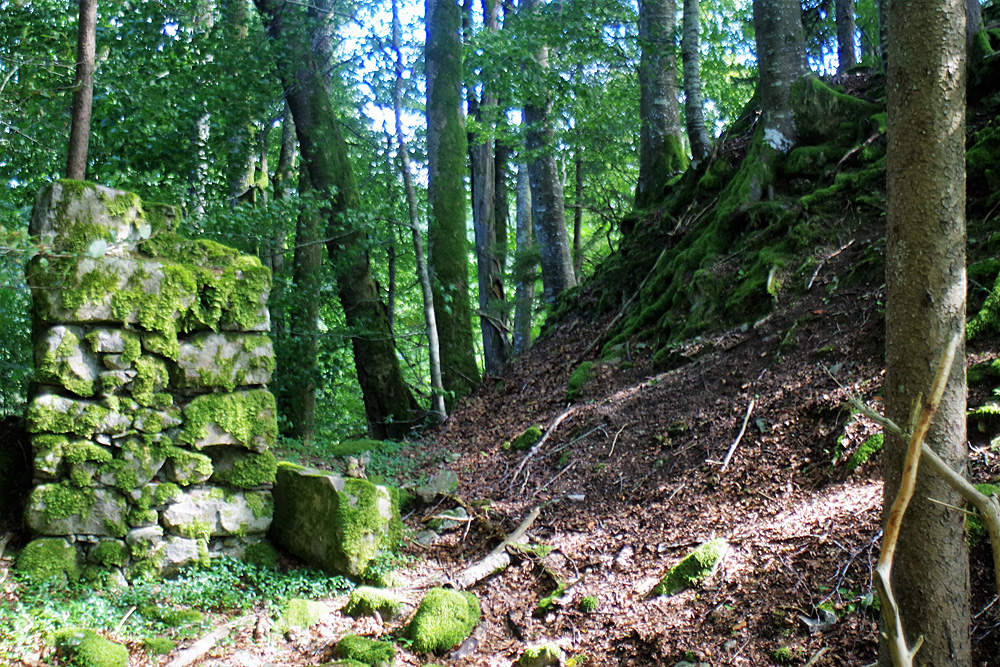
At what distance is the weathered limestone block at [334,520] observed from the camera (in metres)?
5.31

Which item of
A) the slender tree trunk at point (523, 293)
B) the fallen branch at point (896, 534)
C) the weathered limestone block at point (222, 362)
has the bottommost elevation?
the fallen branch at point (896, 534)

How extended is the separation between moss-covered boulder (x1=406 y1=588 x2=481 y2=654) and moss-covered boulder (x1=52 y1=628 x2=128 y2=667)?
5.52ft

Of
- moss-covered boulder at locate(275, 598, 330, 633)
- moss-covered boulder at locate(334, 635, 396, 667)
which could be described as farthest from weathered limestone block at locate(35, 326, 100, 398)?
moss-covered boulder at locate(334, 635, 396, 667)

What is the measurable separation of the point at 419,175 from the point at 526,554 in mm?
10544

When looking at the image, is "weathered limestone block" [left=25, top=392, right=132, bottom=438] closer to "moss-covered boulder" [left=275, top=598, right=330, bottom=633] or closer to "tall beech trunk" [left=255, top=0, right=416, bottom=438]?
"moss-covered boulder" [left=275, top=598, right=330, bottom=633]

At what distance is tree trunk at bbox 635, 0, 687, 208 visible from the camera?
32.7 feet

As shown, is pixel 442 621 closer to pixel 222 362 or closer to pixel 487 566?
pixel 487 566

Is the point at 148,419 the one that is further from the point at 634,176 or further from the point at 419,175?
the point at 634,176

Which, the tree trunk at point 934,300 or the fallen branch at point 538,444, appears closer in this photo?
the tree trunk at point 934,300

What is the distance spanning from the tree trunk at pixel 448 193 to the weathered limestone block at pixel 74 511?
235 inches

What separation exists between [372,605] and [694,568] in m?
2.21

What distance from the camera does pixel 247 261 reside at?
574cm

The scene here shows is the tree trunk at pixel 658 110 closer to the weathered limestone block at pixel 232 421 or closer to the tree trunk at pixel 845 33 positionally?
the tree trunk at pixel 845 33

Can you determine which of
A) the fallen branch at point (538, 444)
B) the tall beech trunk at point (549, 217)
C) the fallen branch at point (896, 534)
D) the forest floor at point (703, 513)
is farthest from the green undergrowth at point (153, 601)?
the tall beech trunk at point (549, 217)
